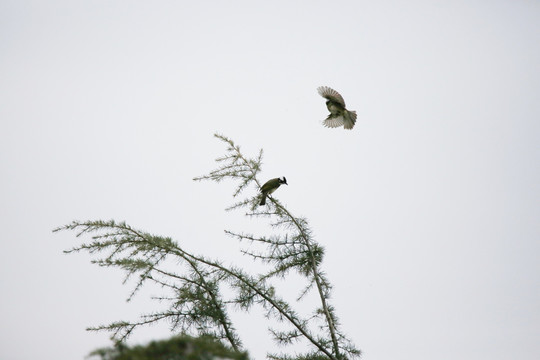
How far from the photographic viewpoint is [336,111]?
7965 mm

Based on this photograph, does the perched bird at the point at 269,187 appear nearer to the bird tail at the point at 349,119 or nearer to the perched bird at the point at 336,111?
the perched bird at the point at 336,111

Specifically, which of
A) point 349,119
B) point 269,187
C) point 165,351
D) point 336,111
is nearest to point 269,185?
point 269,187

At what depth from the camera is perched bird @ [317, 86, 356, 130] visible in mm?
7832

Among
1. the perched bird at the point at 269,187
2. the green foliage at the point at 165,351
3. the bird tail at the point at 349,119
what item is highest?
the bird tail at the point at 349,119

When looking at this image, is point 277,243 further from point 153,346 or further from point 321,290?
point 153,346

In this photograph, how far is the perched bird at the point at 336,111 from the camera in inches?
308

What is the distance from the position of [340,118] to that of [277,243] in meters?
4.31

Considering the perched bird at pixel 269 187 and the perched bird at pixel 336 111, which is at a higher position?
the perched bird at pixel 336 111

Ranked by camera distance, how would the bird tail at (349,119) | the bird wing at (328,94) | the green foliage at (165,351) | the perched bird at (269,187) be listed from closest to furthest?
the green foliage at (165,351)
the perched bird at (269,187)
the bird wing at (328,94)
the bird tail at (349,119)

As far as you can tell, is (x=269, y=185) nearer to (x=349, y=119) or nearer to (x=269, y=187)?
(x=269, y=187)

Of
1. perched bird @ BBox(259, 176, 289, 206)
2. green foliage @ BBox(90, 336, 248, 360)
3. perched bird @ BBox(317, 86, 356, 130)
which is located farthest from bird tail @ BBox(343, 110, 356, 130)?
green foliage @ BBox(90, 336, 248, 360)

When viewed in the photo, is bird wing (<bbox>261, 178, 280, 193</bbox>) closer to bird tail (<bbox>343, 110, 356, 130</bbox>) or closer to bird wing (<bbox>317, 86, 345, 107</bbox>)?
bird wing (<bbox>317, 86, 345, 107</bbox>)

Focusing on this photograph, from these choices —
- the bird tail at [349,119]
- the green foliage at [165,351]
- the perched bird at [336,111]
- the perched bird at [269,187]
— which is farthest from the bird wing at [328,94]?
the green foliage at [165,351]

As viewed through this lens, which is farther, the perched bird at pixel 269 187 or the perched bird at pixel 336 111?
the perched bird at pixel 336 111
